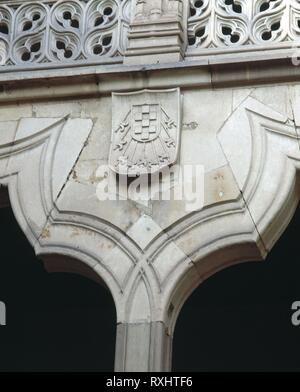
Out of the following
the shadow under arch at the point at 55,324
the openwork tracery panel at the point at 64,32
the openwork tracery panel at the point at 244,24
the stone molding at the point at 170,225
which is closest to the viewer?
the stone molding at the point at 170,225

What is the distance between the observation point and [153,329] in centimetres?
1138

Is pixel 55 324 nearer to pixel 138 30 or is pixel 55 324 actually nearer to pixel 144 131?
pixel 144 131

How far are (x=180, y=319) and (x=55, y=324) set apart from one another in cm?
138

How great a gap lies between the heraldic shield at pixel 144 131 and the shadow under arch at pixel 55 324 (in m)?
3.22

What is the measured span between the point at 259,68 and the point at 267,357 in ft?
13.1

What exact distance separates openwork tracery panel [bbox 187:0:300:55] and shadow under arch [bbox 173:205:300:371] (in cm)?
305

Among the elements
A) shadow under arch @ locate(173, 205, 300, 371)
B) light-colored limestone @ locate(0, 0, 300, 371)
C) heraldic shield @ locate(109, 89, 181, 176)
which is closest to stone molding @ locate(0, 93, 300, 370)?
light-colored limestone @ locate(0, 0, 300, 371)

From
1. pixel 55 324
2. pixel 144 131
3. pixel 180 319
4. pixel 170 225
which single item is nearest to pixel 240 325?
pixel 180 319

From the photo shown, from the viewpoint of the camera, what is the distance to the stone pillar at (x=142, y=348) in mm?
11258

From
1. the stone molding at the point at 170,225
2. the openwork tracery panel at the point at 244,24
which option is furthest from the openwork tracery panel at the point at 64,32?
the stone molding at the point at 170,225

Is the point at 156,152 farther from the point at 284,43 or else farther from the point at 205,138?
the point at 284,43

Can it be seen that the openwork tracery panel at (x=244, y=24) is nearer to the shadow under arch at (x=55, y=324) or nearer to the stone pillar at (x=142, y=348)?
the stone pillar at (x=142, y=348)

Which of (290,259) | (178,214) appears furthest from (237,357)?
(178,214)

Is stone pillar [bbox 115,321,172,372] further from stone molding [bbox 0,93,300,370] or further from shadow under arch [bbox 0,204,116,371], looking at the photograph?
shadow under arch [bbox 0,204,116,371]
